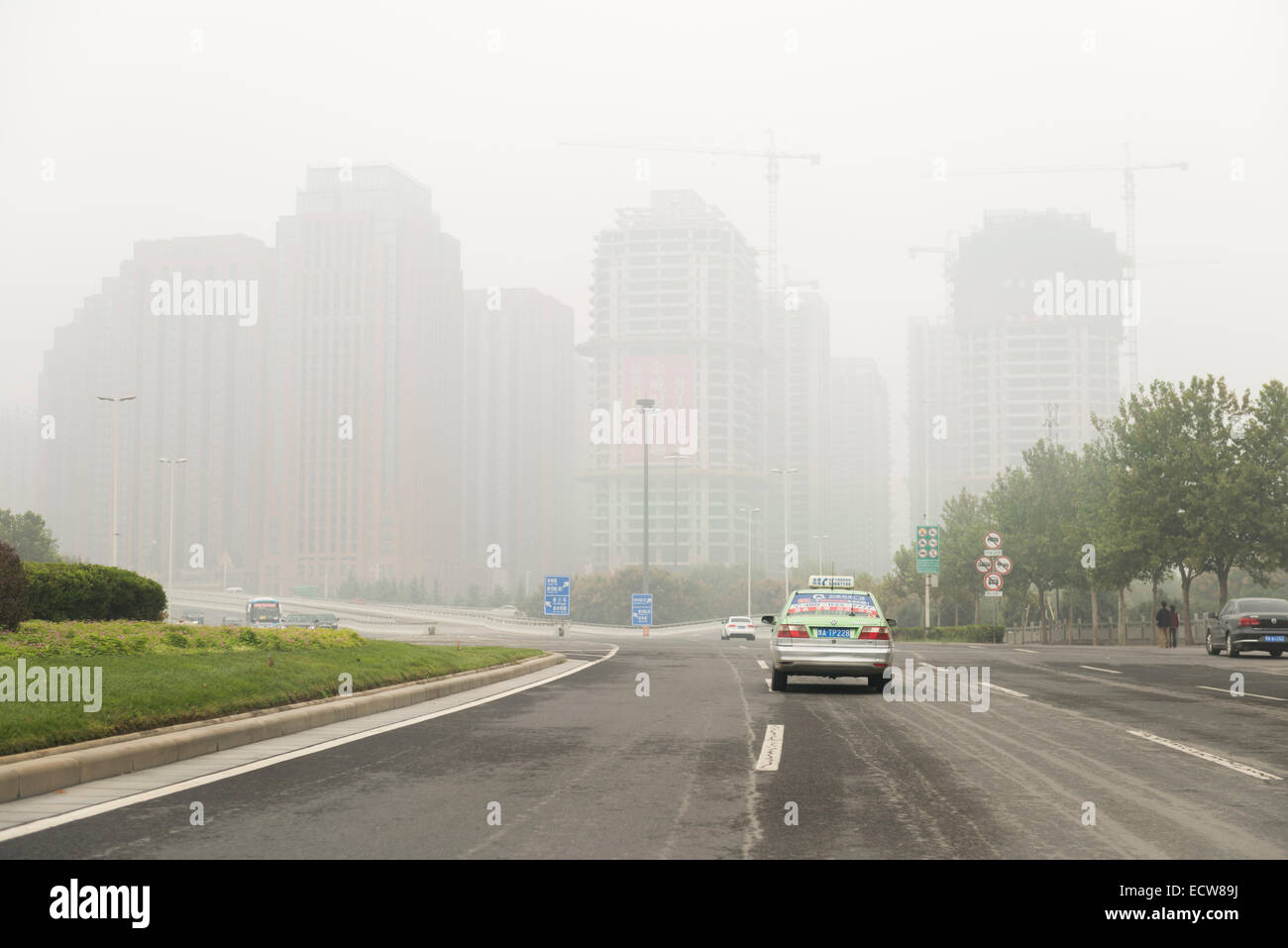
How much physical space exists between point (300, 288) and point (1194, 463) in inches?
6445

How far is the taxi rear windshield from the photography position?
57.4 feet

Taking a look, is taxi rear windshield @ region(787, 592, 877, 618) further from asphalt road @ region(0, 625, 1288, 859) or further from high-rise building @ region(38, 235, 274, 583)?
high-rise building @ region(38, 235, 274, 583)

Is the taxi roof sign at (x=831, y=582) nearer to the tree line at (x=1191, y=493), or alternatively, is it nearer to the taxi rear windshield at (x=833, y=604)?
the taxi rear windshield at (x=833, y=604)

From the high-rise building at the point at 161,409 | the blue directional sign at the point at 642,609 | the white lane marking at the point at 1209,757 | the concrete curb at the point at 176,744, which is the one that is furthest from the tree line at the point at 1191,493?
the high-rise building at the point at 161,409

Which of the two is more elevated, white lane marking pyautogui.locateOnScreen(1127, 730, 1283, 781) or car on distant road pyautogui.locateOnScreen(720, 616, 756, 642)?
white lane marking pyautogui.locateOnScreen(1127, 730, 1283, 781)

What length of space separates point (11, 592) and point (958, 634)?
153ft

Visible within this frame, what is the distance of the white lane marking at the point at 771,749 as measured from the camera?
9.47m

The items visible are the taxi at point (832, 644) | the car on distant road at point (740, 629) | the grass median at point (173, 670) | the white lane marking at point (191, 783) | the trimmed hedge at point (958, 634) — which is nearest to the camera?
the white lane marking at point (191, 783)

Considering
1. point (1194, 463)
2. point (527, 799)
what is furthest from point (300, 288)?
point (527, 799)

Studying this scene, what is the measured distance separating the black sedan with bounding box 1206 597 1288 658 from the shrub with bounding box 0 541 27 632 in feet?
95.7

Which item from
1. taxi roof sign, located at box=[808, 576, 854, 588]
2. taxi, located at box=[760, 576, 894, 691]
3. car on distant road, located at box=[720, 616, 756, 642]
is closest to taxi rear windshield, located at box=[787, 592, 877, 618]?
taxi, located at box=[760, 576, 894, 691]

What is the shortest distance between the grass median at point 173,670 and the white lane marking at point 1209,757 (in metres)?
9.38

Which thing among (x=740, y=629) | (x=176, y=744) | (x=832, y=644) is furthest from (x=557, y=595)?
(x=176, y=744)
